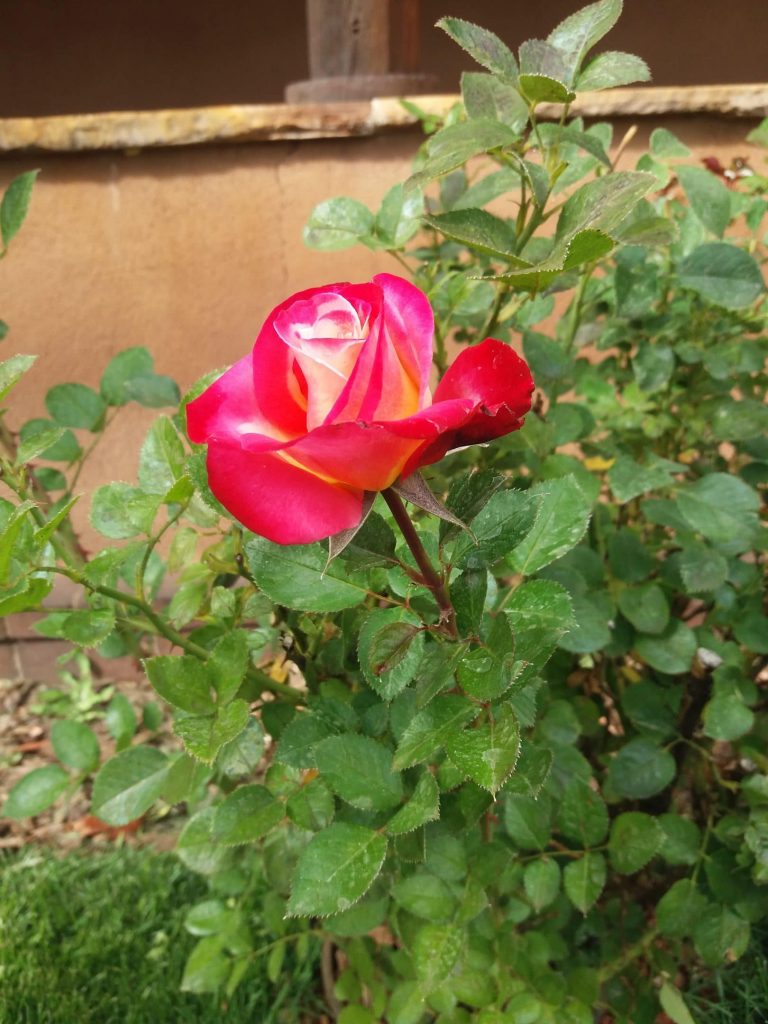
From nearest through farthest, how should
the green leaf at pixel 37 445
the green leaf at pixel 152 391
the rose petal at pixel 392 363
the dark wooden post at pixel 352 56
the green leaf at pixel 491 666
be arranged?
1. the rose petal at pixel 392 363
2. the green leaf at pixel 491 666
3. the green leaf at pixel 37 445
4. the green leaf at pixel 152 391
5. the dark wooden post at pixel 352 56

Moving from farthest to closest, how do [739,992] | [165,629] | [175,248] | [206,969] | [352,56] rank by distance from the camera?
[352,56] → [175,248] → [739,992] → [206,969] → [165,629]

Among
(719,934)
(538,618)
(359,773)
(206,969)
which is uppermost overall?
(538,618)

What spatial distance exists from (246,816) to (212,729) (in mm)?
124

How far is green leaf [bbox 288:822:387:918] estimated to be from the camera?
0.55 m

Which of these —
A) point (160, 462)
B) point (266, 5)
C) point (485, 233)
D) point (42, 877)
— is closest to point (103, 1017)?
point (42, 877)

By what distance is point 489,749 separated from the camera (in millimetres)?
467

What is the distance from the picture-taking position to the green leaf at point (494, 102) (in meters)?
0.63

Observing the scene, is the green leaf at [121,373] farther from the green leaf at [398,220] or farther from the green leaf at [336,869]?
the green leaf at [336,869]

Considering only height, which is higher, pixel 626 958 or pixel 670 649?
pixel 670 649

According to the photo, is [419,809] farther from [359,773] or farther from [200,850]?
[200,850]

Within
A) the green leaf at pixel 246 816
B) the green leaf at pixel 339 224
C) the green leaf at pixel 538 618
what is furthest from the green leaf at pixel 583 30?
the green leaf at pixel 246 816

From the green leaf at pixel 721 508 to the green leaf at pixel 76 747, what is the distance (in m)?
0.68

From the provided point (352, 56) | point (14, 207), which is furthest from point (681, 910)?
point (352, 56)

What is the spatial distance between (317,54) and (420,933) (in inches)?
73.5
